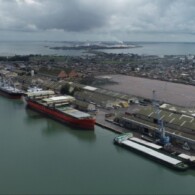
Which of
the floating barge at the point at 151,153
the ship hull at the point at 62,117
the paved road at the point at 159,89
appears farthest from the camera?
the paved road at the point at 159,89

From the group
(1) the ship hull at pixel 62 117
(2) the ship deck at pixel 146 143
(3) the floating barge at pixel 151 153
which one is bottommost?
(3) the floating barge at pixel 151 153

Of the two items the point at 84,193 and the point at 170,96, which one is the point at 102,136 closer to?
the point at 84,193

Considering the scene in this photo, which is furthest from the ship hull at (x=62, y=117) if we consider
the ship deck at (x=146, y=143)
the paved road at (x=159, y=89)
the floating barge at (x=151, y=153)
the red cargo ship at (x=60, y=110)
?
the paved road at (x=159, y=89)

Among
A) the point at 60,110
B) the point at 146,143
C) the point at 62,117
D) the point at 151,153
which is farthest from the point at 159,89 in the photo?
the point at 151,153

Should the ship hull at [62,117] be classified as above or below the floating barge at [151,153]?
above

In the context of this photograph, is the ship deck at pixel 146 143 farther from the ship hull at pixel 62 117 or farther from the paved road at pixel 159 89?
the paved road at pixel 159 89

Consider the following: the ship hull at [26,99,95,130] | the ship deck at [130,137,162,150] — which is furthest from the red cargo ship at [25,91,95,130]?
the ship deck at [130,137,162,150]

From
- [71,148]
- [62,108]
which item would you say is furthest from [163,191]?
[62,108]

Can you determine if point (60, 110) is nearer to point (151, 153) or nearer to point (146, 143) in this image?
point (146, 143)
